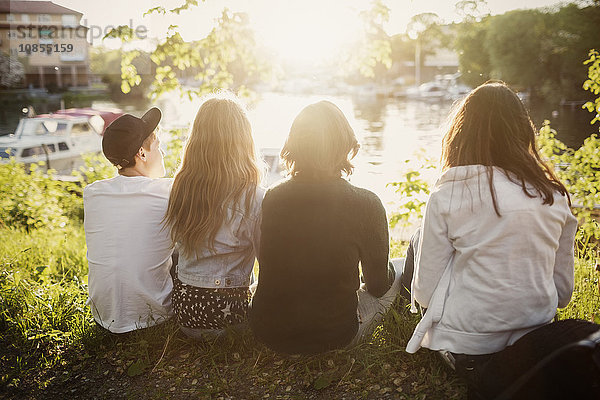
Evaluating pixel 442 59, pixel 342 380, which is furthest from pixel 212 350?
pixel 442 59

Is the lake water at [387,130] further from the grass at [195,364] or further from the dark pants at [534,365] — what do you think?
the dark pants at [534,365]

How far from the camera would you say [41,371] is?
282cm

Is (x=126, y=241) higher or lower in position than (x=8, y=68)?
lower

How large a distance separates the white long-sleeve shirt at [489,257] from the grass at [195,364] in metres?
0.41

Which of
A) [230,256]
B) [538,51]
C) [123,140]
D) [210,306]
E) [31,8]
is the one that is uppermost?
[538,51]

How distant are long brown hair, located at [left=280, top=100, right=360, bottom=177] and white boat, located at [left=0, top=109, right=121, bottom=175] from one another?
14.1 m

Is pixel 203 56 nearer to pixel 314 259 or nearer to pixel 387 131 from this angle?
pixel 314 259

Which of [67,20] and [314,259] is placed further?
[67,20]

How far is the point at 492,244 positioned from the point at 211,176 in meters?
1.33

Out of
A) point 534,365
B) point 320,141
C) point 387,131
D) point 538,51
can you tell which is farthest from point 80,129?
point 538,51

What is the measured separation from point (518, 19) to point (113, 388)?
30783 millimetres

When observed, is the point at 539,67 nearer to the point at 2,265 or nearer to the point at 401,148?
the point at 401,148

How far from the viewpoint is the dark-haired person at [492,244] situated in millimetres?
1985

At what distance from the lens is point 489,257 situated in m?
2.02
